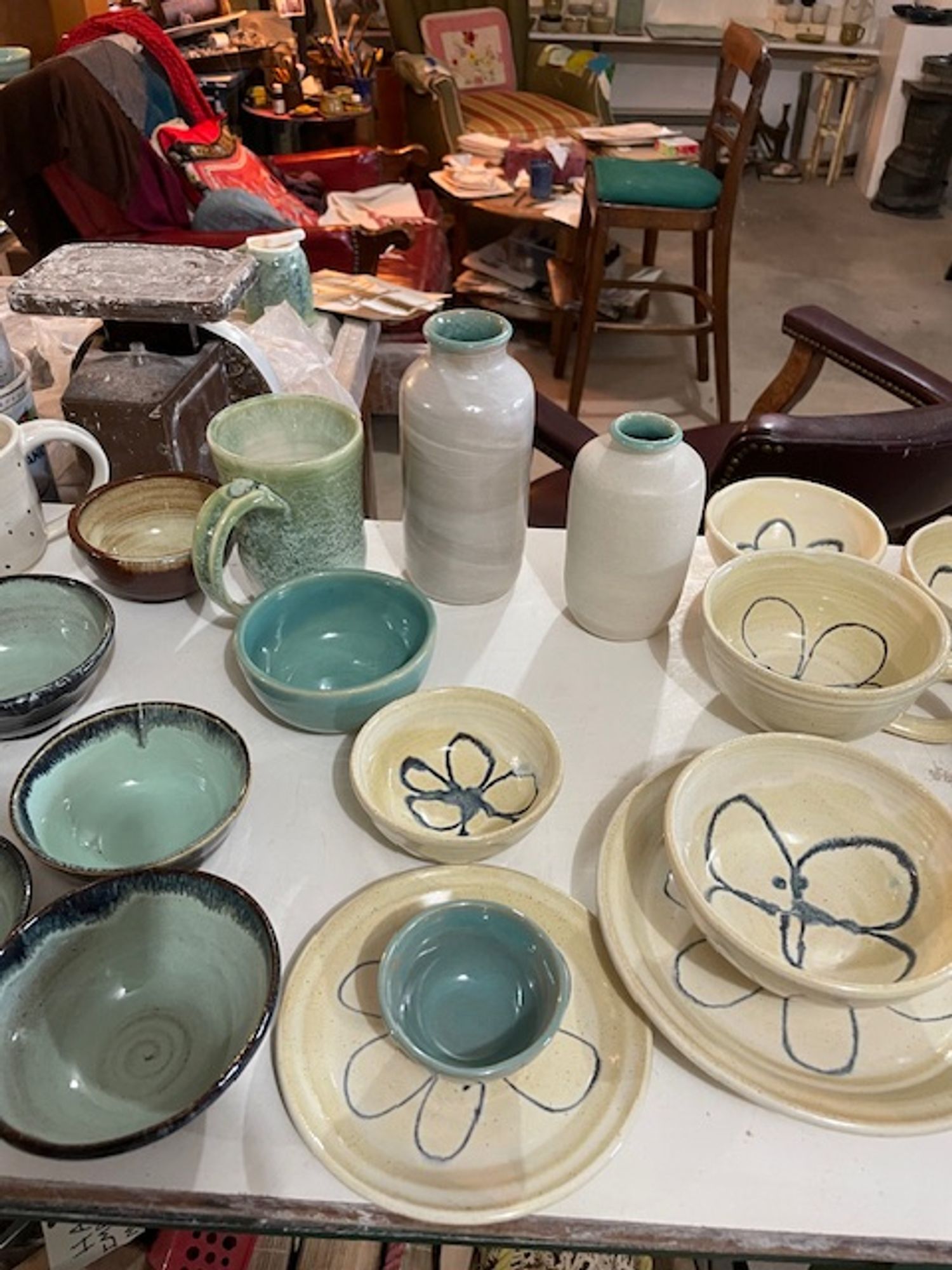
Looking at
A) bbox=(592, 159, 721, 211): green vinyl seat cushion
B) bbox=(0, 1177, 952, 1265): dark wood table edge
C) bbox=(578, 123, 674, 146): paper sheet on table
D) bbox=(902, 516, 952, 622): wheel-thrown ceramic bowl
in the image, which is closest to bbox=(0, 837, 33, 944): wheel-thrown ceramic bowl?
bbox=(0, 1177, 952, 1265): dark wood table edge

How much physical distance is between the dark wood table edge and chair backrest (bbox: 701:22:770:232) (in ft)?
9.40

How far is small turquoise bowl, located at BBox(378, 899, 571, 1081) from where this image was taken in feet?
2.11

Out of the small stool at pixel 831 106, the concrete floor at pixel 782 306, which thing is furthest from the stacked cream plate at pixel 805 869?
the small stool at pixel 831 106

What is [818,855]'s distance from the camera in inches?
29.8

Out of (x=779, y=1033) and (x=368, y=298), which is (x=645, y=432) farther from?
(x=368, y=298)

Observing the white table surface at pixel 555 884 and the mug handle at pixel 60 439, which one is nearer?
the white table surface at pixel 555 884

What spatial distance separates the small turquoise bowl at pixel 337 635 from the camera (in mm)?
882

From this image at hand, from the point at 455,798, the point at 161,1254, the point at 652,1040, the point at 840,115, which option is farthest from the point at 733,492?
the point at 840,115

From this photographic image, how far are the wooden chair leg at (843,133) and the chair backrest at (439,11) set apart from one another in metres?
1.90

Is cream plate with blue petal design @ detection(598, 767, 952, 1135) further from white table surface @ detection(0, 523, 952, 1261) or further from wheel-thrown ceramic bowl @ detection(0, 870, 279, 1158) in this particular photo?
wheel-thrown ceramic bowl @ detection(0, 870, 279, 1158)

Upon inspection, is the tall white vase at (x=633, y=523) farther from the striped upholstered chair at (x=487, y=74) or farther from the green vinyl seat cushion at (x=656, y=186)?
the striped upholstered chair at (x=487, y=74)

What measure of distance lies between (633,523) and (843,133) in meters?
5.54

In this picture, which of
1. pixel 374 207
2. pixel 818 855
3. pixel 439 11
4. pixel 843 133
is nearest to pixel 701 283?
pixel 374 207

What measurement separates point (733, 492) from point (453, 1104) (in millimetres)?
731
